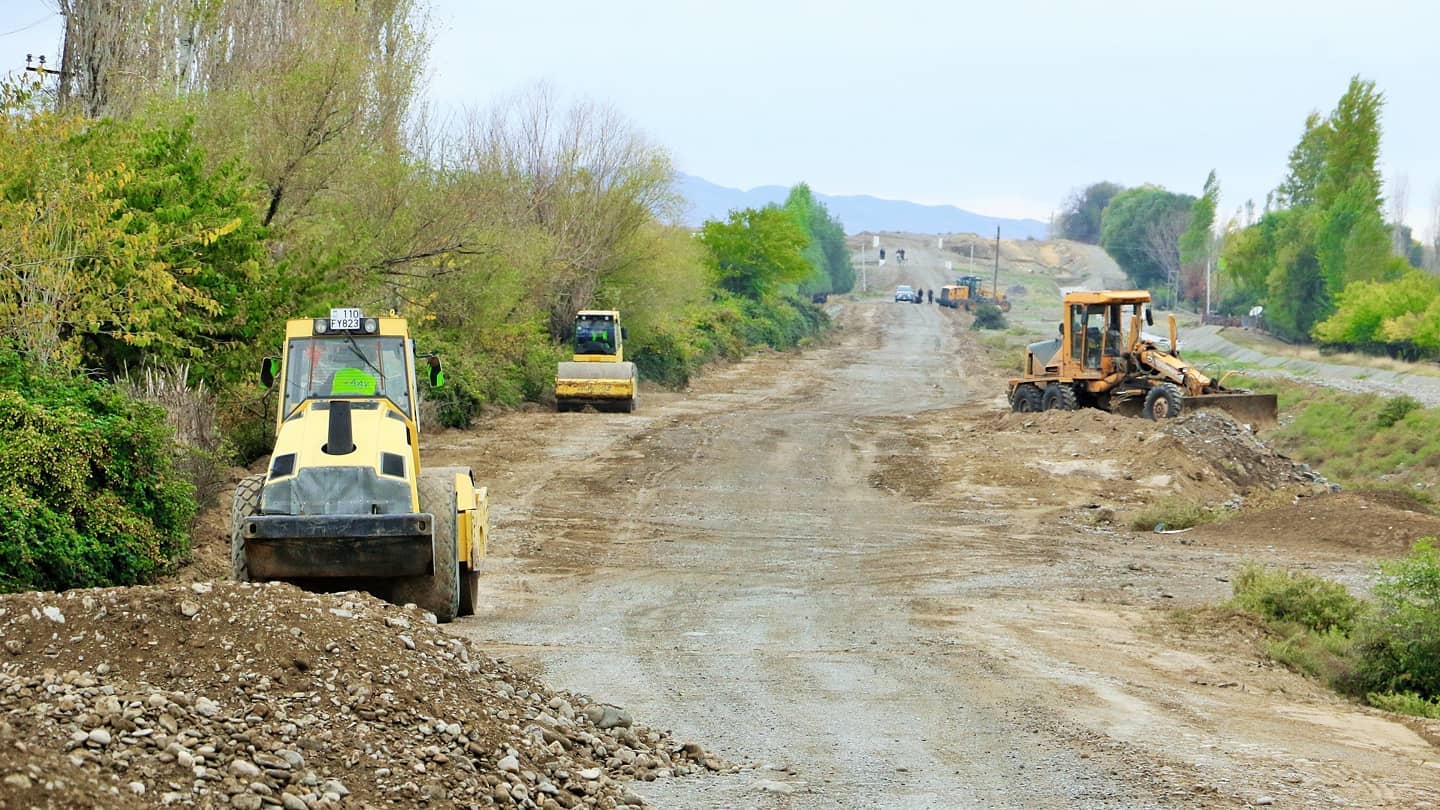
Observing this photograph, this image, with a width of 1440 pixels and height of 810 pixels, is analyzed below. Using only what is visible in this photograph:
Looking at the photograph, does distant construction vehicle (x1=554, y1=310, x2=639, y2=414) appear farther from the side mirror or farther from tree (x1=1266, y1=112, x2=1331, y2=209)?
tree (x1=1266, y1=112, x2=1331, y2=209)

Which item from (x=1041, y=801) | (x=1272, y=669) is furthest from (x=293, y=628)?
(x=1272, y=669)

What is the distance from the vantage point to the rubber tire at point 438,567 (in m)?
11.7

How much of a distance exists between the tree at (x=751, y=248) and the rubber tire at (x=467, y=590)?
61044 mm

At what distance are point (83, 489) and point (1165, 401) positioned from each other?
24160mm

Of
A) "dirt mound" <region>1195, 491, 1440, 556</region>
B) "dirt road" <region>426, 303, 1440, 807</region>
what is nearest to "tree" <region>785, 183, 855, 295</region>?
"dirt road" <region>426, 303, 1440, 807</region>

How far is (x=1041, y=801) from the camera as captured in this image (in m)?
7.64

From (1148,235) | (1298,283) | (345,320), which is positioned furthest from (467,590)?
(1148,235)

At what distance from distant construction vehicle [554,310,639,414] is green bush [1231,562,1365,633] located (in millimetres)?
23376

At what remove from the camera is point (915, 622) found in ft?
43.9

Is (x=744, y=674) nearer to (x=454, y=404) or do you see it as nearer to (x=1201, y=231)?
(x=454, y=404)

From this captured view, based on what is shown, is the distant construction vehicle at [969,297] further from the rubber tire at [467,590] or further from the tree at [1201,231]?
the rubber tire at [467,590]

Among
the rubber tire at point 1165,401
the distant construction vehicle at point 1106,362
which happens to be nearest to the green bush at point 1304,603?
the rubber tire at point 1165,401

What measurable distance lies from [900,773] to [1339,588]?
8087mm

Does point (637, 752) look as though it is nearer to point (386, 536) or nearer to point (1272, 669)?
point (386, 536)
